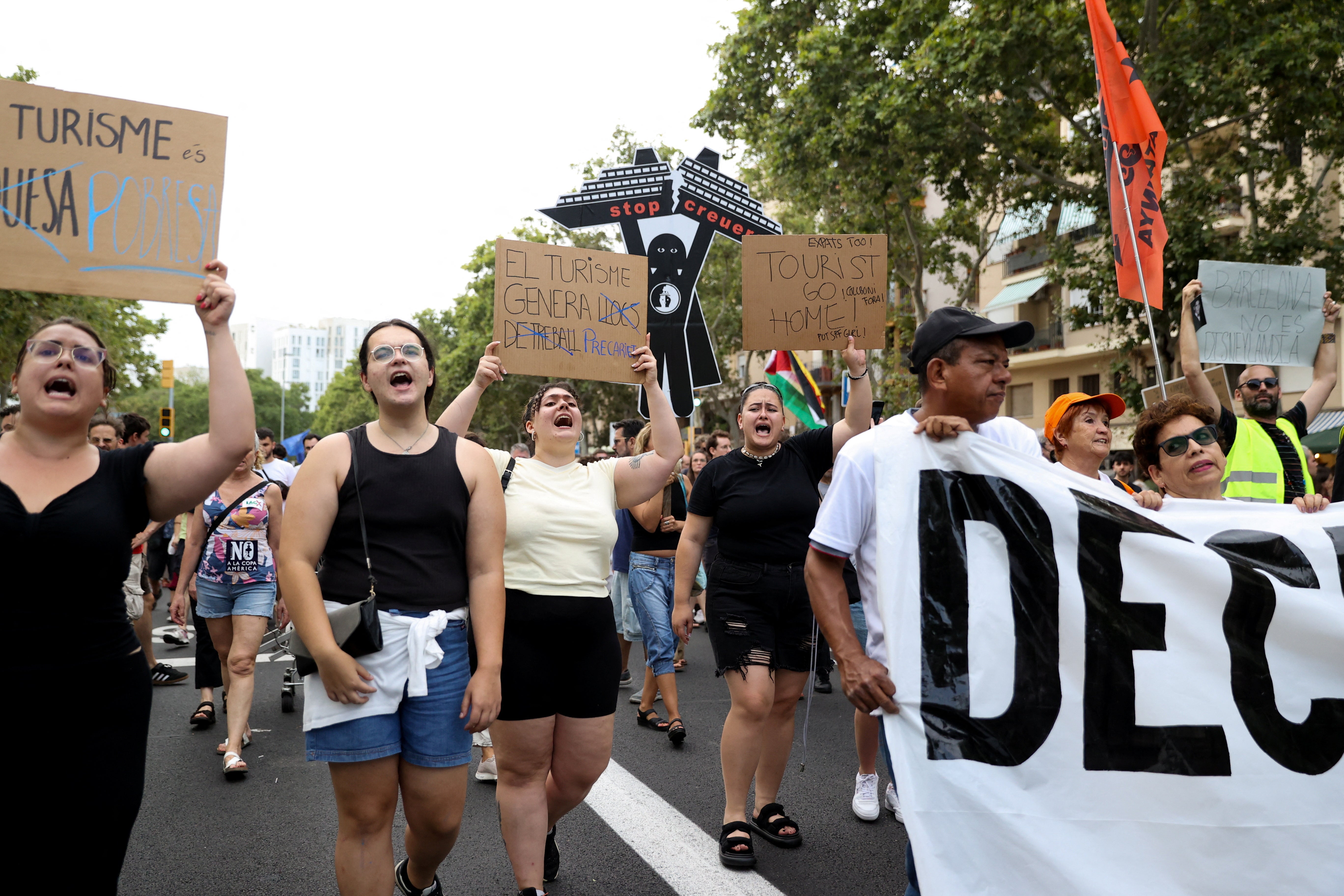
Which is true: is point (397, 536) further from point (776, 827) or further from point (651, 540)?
point (651, 540)

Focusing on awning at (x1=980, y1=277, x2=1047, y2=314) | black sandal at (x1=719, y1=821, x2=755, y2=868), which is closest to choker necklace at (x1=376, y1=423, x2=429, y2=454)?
black sandal at (x1=719, y1=821, x2=755, y2=868)

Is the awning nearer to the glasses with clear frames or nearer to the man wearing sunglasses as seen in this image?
the man wearing sunglasses

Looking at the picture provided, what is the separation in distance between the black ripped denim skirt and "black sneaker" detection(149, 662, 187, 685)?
5504mm

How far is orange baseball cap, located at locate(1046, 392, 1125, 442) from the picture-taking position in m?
4.26

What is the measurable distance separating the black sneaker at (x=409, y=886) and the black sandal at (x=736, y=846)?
115cm

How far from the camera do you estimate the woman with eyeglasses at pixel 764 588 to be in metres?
4.32

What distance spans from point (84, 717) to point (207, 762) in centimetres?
385

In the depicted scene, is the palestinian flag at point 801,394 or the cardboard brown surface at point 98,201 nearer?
the cardboard brown surface at point 98,201

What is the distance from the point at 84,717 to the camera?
2.35m

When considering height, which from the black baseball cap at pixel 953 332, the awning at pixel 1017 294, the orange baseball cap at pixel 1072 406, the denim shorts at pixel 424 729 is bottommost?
the denim shorts at pixel 424 729

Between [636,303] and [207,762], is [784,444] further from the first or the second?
[207,762]

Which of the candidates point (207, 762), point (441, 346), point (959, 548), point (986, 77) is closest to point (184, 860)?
point (207, 762)

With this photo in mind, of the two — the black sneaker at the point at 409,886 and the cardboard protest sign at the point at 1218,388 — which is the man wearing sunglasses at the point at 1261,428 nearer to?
the cardboard protest sign at the point at 1218,388

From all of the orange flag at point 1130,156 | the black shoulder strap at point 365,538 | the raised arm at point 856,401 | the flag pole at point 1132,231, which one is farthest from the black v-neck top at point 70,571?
the orange flag at point 1130,156
